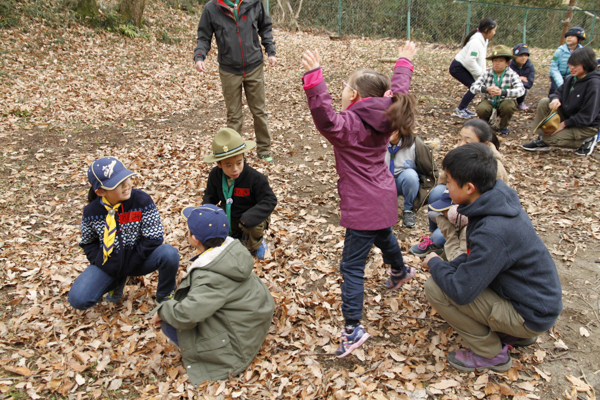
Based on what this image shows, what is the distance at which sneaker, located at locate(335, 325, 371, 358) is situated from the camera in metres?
3.30

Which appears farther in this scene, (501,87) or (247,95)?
(501,87)

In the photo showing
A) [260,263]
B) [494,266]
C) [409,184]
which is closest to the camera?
[494,266]

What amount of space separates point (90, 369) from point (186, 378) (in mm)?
870

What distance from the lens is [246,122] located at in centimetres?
882

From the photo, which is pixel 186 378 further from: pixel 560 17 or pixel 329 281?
pixel 560 17

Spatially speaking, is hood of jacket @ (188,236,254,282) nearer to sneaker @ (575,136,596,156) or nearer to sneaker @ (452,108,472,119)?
sneaker @ (575,136,596,156)

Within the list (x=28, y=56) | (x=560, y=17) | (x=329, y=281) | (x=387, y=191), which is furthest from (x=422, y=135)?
(x=560, y=17)

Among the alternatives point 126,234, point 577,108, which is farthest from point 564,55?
point 126,234

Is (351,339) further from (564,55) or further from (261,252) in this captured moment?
(564,55)

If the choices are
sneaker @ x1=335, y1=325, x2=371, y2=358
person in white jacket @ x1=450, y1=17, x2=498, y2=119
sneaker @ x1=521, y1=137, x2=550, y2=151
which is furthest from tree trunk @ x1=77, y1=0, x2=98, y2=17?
sneaker @ x1=335, y1=325, x2=371, y2=358

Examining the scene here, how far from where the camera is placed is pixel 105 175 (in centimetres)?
330

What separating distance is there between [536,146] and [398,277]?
5008 mm

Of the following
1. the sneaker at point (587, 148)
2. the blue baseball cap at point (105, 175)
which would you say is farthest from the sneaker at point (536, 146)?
the blue baseball cap at point (105, 175)

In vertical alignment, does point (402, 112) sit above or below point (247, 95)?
above
